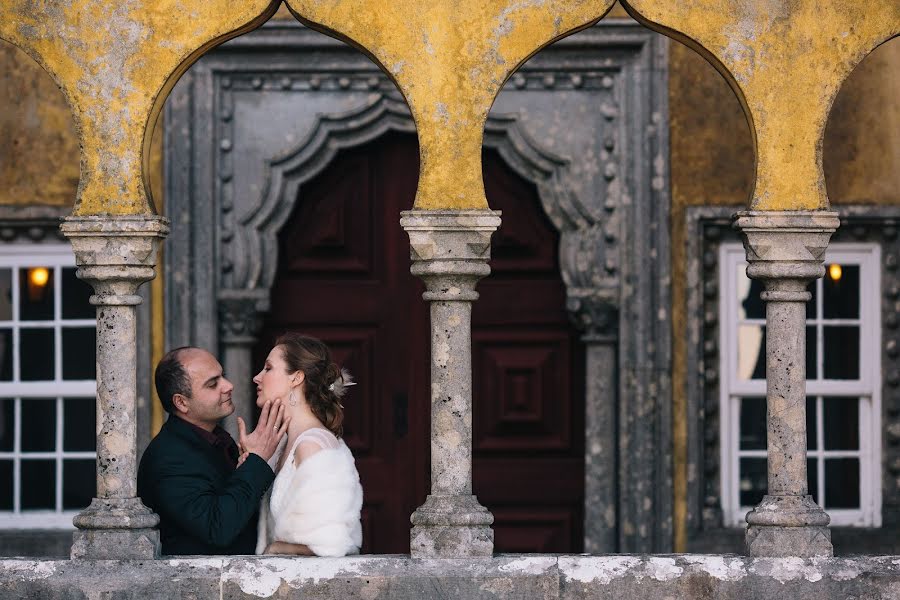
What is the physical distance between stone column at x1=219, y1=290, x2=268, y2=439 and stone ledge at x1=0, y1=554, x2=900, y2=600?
7.24ft

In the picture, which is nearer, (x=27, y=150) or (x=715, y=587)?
(x=715, y=587)

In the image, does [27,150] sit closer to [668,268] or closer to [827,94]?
[668,268]

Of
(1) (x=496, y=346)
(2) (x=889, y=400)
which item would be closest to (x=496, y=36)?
(1) (x=496, y=346)

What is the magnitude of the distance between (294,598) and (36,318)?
2.99 meters

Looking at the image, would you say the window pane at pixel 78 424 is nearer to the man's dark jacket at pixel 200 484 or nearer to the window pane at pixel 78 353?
the window pane at pixel 78 353

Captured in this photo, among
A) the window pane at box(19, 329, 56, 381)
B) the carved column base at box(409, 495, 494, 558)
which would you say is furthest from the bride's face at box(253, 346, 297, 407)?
the window pane at box(19, 329, 56, 381)

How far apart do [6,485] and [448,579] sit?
126 inches

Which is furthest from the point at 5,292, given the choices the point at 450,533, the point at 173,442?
the point at 450,533

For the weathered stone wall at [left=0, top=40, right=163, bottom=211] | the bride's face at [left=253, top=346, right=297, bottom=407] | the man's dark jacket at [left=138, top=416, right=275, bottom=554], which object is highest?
the weathered stone wall at [left=0, top=40, right=163, bottom=211]

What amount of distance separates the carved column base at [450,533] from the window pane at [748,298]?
2.65 metres

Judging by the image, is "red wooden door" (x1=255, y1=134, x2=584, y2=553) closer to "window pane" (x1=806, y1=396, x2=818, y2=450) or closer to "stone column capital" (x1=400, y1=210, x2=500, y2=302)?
"window pane" (x1=806, y1=396, x2=818, y2=450)

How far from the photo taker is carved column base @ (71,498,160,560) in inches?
243

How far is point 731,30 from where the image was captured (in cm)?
632

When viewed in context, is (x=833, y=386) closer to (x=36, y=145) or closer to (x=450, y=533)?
(x=450, y=533)
